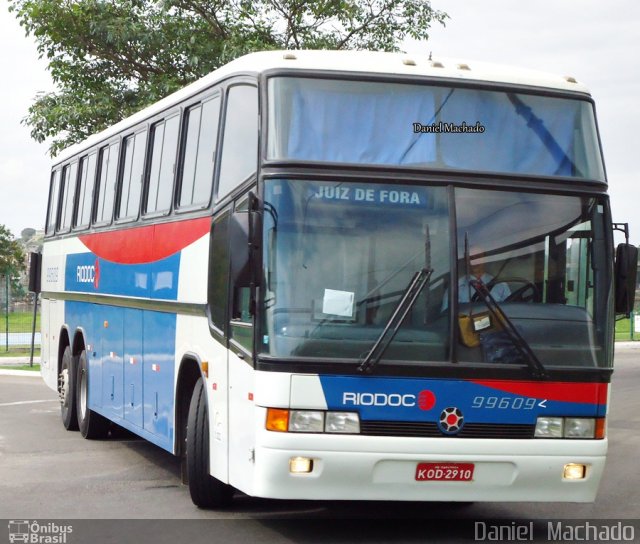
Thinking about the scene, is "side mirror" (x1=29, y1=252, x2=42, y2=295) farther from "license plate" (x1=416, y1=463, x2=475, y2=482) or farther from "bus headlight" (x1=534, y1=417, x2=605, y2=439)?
"bus headlight" (x1=534, y1=417, x2=605, y2=439)

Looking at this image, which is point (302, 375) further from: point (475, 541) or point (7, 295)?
point (7, 295)

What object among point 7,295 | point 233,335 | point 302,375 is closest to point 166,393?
point 233,335

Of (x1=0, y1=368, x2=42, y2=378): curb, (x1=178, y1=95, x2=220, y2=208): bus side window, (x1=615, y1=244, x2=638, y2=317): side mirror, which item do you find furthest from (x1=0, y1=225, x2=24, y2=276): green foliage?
(x1=615, y1=244, x2=638, y2=317): side mirror

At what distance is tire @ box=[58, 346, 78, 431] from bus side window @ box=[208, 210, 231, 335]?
653 cm

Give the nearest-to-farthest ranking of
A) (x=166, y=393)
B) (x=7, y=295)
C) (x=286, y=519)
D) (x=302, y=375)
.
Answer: (x=302, y=375) < (x=286, y=519) < (x=166, y=393) < (x=7, y=295)

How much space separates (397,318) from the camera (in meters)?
8.38

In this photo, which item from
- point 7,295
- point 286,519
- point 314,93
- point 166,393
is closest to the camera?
point 314,93

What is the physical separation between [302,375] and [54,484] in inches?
161

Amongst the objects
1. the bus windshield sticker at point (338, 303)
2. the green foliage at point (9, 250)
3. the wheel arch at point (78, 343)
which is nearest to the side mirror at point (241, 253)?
the bus windshield sticker at point (338, 303)

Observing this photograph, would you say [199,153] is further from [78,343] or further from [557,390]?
[78,343]

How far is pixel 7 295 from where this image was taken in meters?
33.9

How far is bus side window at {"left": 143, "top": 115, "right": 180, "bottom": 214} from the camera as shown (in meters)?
11.8

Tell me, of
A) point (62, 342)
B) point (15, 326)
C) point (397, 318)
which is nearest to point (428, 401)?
point (397, 318)

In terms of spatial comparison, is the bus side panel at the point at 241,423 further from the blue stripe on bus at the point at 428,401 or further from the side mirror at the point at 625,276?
the side mirror at the point at 625,276
